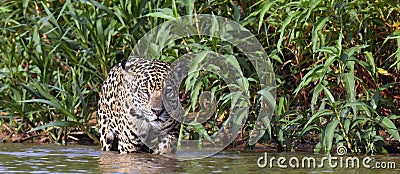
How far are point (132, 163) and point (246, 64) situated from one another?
1.45 m

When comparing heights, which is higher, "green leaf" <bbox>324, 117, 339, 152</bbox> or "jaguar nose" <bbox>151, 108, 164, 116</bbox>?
"jaguar nose" <bbox>151, 108, 164, 116</bbox>

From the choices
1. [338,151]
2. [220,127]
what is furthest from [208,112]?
[338,151]

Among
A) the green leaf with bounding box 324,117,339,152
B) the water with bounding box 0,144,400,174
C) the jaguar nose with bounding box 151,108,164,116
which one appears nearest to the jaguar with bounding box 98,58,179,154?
the jaguar nose with bounding box 151,108,164,116

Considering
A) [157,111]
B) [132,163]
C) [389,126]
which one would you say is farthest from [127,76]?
[389,126]

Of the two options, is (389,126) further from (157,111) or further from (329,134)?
(157,111)

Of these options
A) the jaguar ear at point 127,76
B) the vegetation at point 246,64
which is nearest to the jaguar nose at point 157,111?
the vegetation at point 246,64

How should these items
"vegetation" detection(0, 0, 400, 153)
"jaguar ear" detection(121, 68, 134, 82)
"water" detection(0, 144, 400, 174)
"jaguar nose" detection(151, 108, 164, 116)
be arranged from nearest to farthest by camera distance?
"water" detection(0, 144, 400, 174) → "vegetation" detection(0, 0, 400, 153) → "jaguar nose" detection(151, 108, 164, 116) → "jaguar ear" detection(121, 68, 134, 82)

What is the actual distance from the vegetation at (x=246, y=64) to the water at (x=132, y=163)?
29cm

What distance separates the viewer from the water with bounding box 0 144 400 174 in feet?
23.4

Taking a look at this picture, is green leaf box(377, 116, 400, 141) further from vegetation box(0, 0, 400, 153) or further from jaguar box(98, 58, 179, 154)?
jaguar box(98, 58, 179, 154)

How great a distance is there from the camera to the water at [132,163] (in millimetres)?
7117

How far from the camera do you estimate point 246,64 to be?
8344 mm

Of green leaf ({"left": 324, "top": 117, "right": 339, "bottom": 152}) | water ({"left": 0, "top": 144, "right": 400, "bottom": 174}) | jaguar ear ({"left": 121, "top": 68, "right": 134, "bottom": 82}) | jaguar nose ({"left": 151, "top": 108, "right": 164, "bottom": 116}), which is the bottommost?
water ({"left": 0, "top": 144, "right": 400, "bottom": 174})

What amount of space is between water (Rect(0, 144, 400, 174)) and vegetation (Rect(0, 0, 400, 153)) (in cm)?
29
